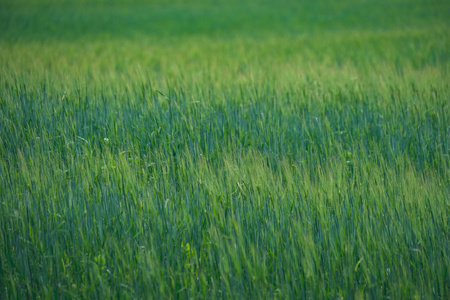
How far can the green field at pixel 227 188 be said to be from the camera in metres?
1.64

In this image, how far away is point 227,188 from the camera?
220cm

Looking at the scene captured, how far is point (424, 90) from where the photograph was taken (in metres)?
3.89

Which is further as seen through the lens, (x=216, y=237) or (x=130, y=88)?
(x=130, y=88)

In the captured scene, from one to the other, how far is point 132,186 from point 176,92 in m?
1.70

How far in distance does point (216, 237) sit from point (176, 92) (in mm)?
2200

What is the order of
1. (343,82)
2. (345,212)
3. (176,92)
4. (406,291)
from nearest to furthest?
(406,291) → (345,212) → (176,92) → (343,82)

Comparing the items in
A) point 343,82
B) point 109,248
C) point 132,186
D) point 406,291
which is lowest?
point 406,291

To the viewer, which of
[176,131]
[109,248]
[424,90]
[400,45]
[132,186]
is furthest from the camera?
[400,45]

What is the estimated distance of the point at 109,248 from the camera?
70.3 inches

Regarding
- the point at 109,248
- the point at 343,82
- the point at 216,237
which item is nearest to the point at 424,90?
the point at 343,82

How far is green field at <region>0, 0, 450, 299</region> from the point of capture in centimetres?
164

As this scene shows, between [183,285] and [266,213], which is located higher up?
[266,213]

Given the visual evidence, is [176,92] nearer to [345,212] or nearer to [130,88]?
[130,88]

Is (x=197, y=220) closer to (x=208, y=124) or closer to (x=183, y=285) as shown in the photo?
(x=183, y=285)
